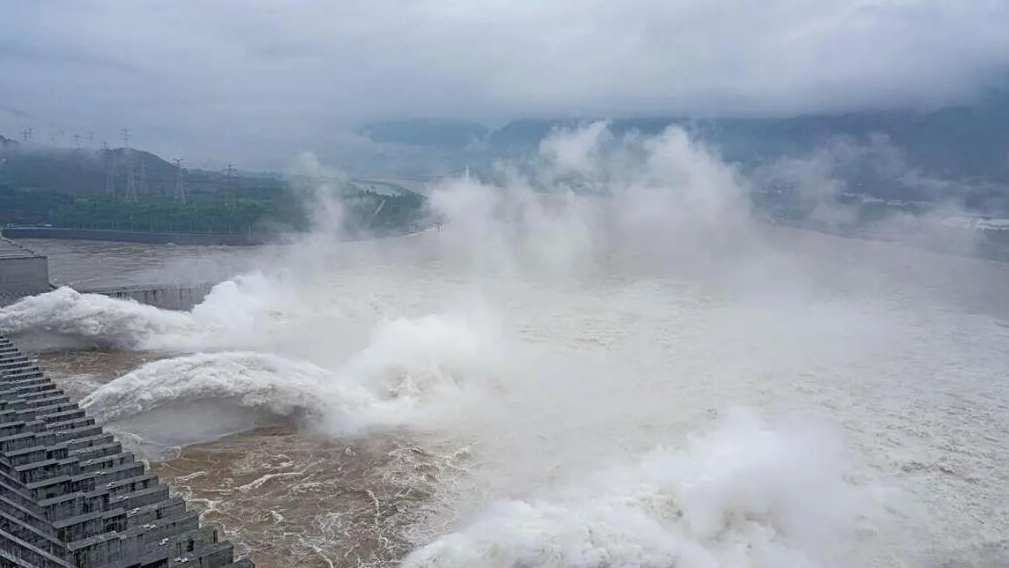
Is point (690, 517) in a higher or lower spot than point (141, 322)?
lower

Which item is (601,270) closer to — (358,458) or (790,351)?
(790,351)

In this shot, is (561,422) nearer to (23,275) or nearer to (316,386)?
(316,386)

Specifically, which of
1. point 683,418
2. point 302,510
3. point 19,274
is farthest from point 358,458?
point 19,274

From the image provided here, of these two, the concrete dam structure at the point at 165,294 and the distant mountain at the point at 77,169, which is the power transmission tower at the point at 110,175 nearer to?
the distant mountain at the point at 77,169

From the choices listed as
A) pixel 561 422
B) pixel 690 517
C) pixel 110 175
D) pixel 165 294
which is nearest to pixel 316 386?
pixel 561 422

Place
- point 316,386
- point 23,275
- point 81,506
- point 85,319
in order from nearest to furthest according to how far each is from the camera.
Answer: point 81,506 < point 316,386 < point 85,319 < point 23,275

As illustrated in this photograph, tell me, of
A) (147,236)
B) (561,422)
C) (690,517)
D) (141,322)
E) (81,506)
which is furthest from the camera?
(147,236)
